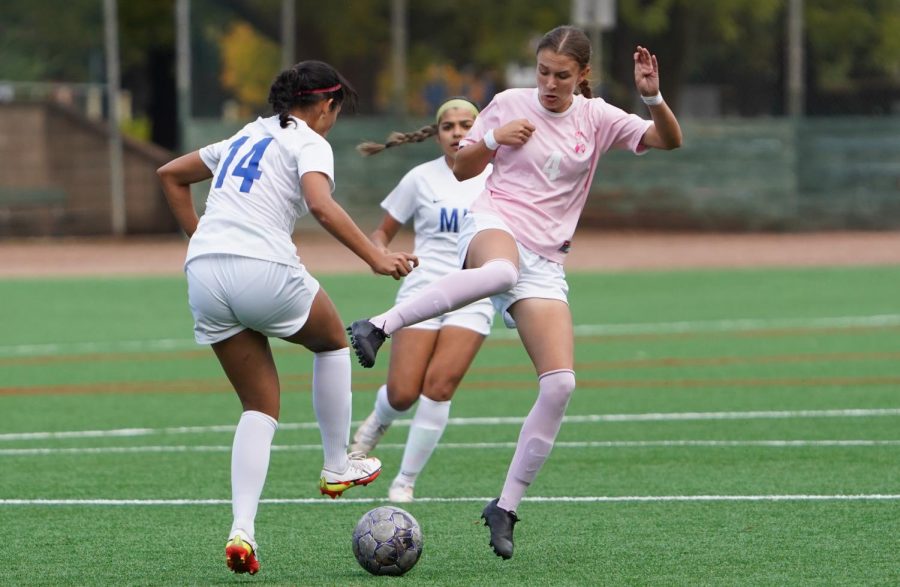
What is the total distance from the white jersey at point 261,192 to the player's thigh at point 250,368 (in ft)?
1.18

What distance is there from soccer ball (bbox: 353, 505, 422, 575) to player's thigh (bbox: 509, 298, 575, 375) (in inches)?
32.5

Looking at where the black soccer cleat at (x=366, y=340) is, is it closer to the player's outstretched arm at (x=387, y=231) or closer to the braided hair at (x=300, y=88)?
the braided hair at (x=300, y=88)

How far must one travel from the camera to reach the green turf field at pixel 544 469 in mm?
6797

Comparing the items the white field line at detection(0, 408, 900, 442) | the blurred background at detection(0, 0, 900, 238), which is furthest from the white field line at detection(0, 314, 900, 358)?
the blurred background at detection(0, 0, 900, 238)

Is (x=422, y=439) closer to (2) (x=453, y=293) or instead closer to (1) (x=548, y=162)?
(2) (x=453, y=293)

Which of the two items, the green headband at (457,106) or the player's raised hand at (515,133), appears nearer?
the player's raised hand at (515,133)

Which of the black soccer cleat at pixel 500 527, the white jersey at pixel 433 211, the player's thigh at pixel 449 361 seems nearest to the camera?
the black soccer cleat at pixel 500 527

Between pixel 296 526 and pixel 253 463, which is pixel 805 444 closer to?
pixel 296 526

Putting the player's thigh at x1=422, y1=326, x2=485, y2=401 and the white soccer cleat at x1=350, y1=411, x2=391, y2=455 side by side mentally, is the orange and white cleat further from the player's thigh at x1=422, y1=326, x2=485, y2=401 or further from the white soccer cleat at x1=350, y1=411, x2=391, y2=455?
the white soccer cleat at x1=350, y1=411, x2=391, y2=455

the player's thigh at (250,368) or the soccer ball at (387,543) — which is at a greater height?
the player's thigh at (250,368)

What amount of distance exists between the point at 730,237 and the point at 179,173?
2288 cm

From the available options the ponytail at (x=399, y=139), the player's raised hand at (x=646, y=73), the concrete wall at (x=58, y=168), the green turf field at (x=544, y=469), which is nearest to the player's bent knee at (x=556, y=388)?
the green turf field at (x=544, y=469)

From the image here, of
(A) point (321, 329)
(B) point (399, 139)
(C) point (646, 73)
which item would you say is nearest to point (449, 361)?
(B) point (399, 139)

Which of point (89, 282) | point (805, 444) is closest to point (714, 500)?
point (805, 444)
